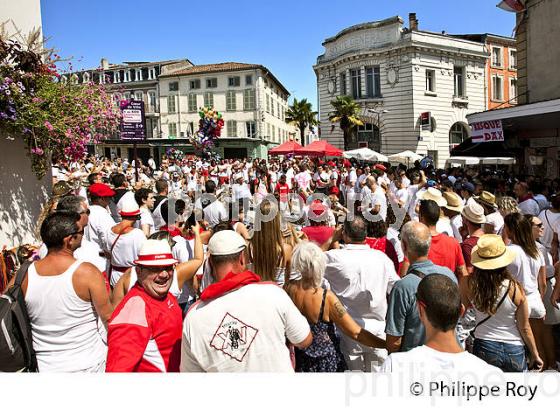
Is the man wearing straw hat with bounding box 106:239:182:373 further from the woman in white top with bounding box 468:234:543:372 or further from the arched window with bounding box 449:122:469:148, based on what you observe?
the arched window with bounding box 449:122:469:148

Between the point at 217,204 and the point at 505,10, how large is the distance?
14.2 meters

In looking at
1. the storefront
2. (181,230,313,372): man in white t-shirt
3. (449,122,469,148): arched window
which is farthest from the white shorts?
(449,122,469,148): arched window

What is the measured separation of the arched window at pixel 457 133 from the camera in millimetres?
34281

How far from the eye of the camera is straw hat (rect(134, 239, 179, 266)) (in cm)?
243

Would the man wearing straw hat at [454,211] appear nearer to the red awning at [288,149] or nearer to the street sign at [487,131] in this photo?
Result: the street sign at [487,131]

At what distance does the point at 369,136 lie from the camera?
35625 mm

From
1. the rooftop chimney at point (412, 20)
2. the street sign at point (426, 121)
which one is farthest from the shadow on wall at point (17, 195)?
the rooftop chimney at point (412, 20)

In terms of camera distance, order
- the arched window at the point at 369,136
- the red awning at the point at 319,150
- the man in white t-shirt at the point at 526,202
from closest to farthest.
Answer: the man in white t-shirt at the point at 526,202
the red awning at the point at 319,150
the arched window at the point at 369,136

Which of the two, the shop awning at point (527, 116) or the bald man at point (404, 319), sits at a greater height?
the shop awning at point (527, 116)

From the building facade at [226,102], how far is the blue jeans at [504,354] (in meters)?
47.1

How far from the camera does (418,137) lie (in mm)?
32531

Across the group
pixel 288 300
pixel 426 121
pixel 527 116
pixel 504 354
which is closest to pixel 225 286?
pixel 288 300

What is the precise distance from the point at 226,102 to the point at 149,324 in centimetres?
5079

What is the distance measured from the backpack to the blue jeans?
3424 millimetres
